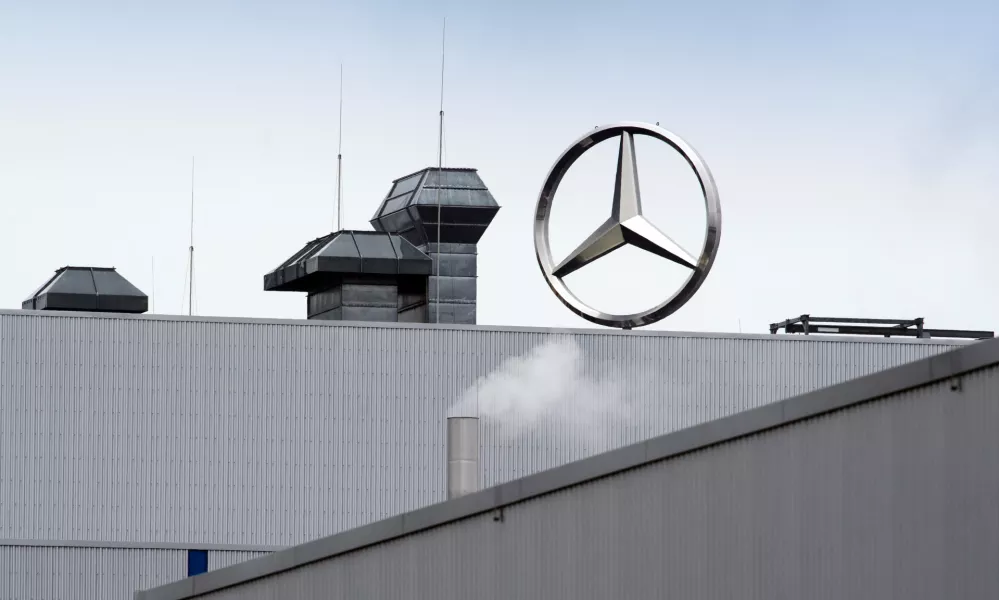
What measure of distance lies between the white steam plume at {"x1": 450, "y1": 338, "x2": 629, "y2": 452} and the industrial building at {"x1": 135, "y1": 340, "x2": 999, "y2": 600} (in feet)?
68.8

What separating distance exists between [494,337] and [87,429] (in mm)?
11353

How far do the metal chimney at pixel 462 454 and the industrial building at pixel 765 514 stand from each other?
A: 15320 mm

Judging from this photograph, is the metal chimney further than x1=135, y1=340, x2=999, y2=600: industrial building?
Yes

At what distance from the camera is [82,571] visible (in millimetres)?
45469

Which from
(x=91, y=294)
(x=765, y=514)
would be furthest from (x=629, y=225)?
(x=765, y=514)

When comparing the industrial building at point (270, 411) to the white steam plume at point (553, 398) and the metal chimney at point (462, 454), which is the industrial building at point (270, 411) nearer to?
the white steam plume at point (553, 398)

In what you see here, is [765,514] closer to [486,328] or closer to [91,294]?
[486,328]

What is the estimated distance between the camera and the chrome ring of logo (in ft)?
141

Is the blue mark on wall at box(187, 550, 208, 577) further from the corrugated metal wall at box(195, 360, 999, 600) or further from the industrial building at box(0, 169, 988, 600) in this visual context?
the corrugated metal wall at box(195, 360, 999, 600)

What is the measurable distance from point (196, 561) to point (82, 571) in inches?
118

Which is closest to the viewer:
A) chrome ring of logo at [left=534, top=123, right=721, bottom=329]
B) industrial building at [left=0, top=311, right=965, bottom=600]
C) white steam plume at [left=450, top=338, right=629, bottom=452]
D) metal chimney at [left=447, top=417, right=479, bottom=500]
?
metal chimney at [left=447, top=417, right=479, bottom=500]

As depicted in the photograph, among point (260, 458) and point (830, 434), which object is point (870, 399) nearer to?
point (830, 434)

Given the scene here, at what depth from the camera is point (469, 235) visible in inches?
2087

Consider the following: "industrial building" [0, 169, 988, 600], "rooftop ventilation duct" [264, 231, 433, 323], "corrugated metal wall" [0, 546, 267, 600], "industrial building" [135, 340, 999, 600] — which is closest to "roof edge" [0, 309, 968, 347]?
"industrial building" [0, 169, 988, 600]
